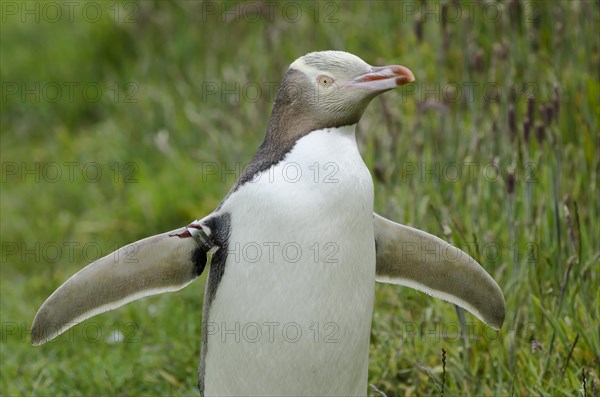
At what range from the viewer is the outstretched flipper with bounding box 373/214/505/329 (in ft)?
9.45

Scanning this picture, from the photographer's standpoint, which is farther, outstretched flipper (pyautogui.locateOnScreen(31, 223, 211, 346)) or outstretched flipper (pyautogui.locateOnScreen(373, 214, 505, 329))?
outstretched flipper (pyautogui.locateOnScreen(373, 214, 505, 329))

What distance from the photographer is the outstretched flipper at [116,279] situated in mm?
2736

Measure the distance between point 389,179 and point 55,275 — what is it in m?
1.84

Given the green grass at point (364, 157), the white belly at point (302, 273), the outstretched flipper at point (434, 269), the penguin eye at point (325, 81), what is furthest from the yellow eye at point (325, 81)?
the green grass at point (364, 157)

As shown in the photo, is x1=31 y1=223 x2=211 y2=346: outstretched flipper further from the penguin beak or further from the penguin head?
the penguin beak

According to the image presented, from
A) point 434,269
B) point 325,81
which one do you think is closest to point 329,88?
point 325,81

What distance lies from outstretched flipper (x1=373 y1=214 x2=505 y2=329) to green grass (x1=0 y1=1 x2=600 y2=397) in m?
0.23

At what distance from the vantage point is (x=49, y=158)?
21.3 feet

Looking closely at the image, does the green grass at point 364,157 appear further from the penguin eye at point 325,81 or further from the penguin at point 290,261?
the penguin eye at point 325,81

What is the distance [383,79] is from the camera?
8.30 feet

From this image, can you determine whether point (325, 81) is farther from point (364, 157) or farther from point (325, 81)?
point (364, 157)

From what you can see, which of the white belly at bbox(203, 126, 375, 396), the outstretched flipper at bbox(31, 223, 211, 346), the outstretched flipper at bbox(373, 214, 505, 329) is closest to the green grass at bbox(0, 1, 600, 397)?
the outstretched flipper at bbox(373, 214, 505, 329)

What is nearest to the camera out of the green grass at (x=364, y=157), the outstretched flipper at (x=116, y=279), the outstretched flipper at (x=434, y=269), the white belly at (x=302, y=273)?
the white belly at (x=302, y=273)

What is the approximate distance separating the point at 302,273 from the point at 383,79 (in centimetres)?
54
